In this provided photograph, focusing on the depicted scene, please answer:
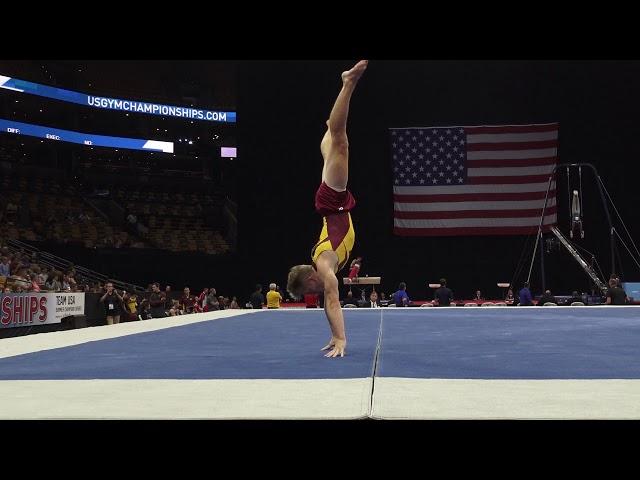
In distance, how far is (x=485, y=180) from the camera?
55.4ft

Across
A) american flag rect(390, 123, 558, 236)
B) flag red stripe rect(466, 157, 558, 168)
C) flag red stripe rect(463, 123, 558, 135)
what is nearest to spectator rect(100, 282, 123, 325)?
american flag rect(390, 123, 558, 236)

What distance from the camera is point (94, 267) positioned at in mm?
20531

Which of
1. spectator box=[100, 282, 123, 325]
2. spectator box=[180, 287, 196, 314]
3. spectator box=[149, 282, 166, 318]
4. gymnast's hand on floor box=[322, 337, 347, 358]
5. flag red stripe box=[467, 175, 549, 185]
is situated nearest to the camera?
gymnast's hand on floor box=[322, 337, 347, 358]

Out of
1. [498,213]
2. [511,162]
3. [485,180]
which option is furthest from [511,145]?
[498,213]

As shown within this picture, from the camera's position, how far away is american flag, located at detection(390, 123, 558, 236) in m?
16.9

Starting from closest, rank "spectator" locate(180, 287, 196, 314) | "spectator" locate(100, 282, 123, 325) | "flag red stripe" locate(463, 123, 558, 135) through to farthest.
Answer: "spectator" locate(100, 282, 123, 325)
"spectator" locate(180, 287, 196, 314)
"flag red stripe" locate(463, 123, 558, 135)

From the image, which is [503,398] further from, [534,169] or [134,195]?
[134,195]

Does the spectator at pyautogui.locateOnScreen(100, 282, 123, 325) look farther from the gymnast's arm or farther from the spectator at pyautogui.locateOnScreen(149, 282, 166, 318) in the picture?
the gymnast's arm

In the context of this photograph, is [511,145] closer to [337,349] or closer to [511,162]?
[511,162]

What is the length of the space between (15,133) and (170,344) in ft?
73.5

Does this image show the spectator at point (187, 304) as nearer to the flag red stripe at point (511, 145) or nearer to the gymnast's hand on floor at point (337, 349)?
the flag red stripe at point (511, 145)

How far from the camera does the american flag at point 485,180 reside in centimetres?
1692

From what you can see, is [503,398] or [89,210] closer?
[503,398]

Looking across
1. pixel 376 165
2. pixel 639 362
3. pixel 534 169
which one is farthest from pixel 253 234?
pixel 639 362
